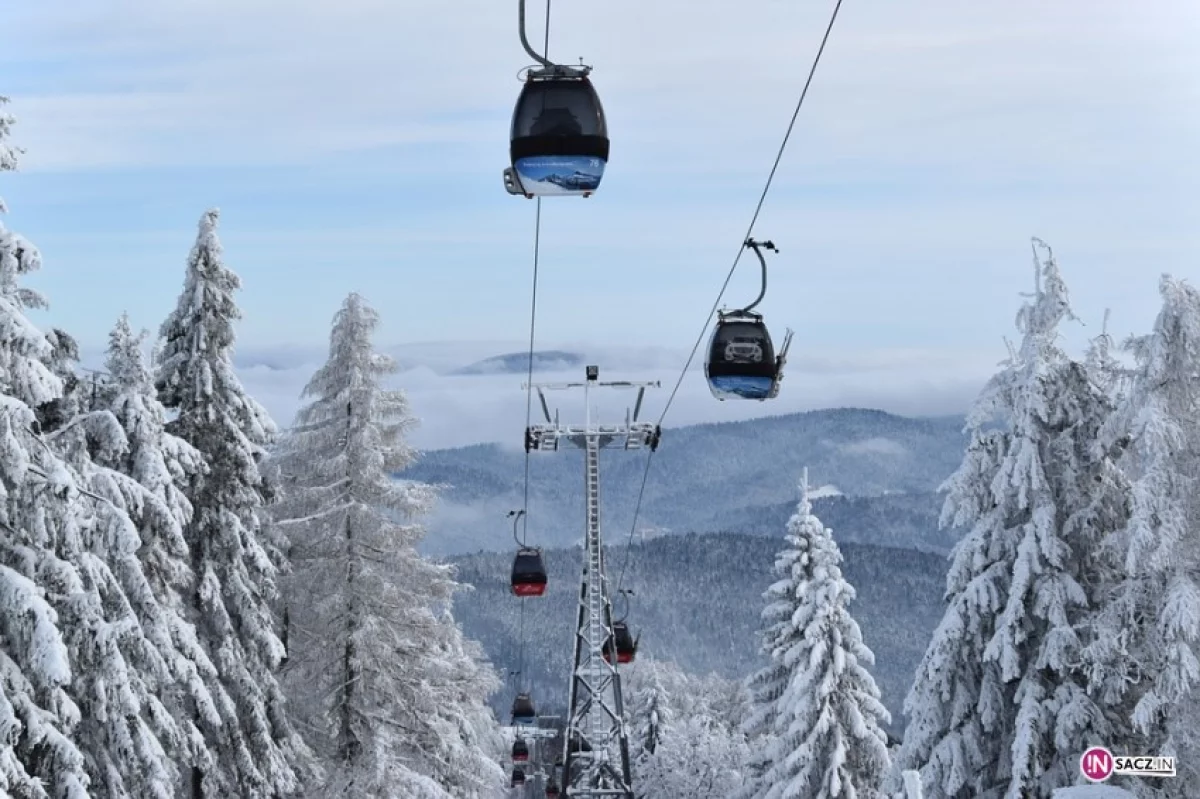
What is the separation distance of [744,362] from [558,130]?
33.2ft

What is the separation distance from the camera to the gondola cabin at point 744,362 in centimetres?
2289

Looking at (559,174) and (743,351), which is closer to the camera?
(559,174)

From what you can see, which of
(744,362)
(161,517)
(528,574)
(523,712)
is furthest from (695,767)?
(161,517)

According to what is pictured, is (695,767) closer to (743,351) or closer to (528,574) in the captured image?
(528,574)

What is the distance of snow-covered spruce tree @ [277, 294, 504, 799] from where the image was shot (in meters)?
29.2

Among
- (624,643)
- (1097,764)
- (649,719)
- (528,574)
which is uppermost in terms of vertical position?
(1097,764)

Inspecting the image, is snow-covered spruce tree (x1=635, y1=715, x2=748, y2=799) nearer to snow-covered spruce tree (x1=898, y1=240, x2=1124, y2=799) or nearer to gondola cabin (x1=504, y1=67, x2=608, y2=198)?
snow-covered spruce tree (x1=898, y1=240, x2=1124, y2=799)

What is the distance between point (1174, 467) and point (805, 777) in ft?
56.6

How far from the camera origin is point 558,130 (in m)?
13.2

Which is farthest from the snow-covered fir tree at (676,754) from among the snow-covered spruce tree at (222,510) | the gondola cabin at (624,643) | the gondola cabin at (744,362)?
the gondola cabin at (744,362)

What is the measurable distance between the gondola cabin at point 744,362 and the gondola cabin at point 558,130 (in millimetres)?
9599

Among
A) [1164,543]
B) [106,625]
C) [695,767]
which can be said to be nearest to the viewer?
[106,625]

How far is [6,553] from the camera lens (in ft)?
61.5

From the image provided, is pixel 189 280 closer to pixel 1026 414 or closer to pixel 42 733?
pixel 42 733
